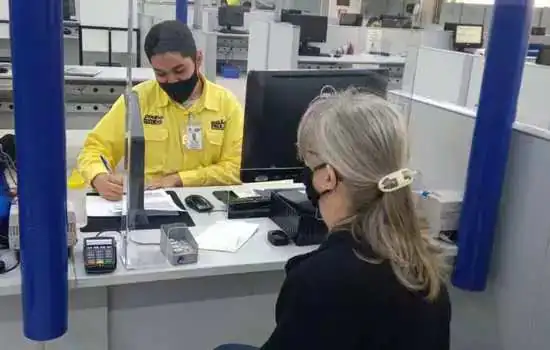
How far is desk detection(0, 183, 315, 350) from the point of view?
1543 mm

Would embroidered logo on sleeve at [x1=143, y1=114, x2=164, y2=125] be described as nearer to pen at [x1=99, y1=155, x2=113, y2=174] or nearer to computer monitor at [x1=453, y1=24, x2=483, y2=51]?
pen at [x1=99, y1=155, x2=113, y2=174]

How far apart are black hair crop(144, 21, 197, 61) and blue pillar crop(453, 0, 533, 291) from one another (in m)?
1.08

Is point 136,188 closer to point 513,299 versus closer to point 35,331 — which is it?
point 35,331

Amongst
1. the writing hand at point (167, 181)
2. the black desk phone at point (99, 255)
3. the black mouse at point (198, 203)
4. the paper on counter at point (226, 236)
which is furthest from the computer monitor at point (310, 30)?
the black desk phone at point (99, 255)

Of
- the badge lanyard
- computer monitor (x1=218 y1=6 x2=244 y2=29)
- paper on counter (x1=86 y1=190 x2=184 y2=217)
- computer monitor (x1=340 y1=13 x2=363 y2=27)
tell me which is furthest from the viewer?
computer monitor (x1=340 y1=13 x2=363 y2=27)

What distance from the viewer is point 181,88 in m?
2.32

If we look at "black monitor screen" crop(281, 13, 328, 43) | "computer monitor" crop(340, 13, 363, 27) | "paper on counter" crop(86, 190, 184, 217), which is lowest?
"paper on counter" crop(86, 190, 184, 217)

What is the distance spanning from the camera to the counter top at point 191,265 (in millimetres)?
1459

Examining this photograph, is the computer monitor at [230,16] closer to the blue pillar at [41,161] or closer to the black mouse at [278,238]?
the black mouse at [278,238]

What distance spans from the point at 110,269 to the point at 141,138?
0.34 metres

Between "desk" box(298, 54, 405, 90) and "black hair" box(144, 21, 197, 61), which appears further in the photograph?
"desk" box(298, 54, 405, 90)

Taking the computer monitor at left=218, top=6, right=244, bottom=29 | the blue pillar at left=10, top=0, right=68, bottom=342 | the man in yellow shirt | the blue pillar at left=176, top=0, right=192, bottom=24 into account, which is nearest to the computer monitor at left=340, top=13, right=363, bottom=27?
the computer monitor at left=218, top=6, right=244, bottom=29

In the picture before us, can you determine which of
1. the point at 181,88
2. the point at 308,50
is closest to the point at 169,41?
the point at 181,88

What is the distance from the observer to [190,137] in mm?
2410
